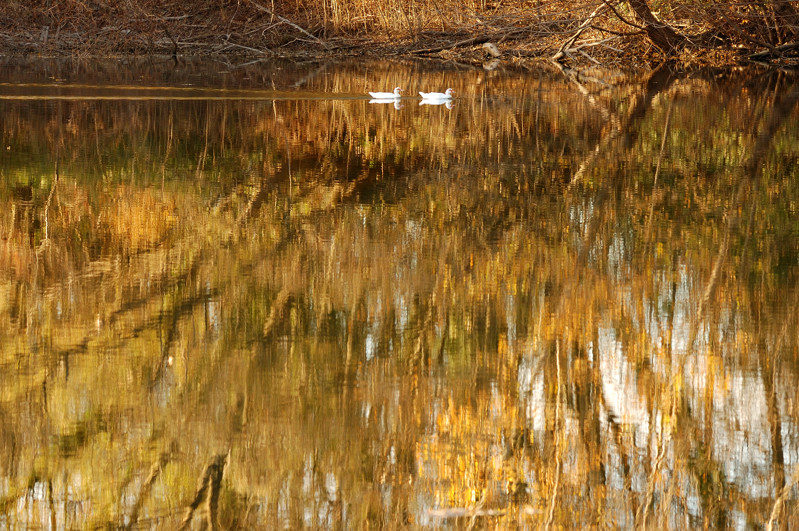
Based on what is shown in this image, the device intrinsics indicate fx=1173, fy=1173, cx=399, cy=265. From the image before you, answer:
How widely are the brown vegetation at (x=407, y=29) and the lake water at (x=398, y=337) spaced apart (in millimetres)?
11176

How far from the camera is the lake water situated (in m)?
3.51

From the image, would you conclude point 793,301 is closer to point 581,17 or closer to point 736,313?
point 736,313

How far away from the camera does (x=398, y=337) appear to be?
482cm

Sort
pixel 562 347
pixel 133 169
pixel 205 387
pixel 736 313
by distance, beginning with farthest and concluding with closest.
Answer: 1. pixel 133 169
2. pixel 736 313
3. pixel 562 347
4. pixel 205 387

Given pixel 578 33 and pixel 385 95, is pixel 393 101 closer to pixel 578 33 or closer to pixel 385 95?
pixel 385 95

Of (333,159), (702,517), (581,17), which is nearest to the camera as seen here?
(702,517)

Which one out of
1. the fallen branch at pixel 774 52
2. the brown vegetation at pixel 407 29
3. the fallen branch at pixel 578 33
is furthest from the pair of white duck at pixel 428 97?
the fallen branch at pixel 774 52

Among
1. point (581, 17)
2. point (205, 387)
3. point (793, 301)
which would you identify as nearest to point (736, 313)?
point (793, 301)

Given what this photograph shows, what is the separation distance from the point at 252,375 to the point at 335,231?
2540 mm

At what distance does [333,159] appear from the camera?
9773 mm

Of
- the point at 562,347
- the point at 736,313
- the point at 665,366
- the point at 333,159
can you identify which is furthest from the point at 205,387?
the point at 333,159

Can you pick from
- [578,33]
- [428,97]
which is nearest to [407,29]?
[578,33]

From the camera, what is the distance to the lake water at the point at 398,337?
3514 millimetres

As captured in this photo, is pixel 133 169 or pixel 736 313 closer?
pixel 736 313
